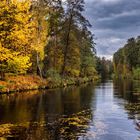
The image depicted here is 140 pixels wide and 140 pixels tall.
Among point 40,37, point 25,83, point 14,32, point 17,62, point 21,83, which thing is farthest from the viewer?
point 40,37

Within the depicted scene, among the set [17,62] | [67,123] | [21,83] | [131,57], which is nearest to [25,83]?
[21,83]

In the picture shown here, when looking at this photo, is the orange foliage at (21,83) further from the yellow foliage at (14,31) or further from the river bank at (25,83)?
the yellow foliage at (14,31)

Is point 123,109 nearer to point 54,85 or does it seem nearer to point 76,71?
point 54,85

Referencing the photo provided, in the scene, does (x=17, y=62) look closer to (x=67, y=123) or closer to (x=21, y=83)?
(x=21, y=83)

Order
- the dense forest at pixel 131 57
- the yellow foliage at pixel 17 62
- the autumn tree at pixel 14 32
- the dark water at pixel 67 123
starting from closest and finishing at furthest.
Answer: the dark water at pixel 67 123
the autumn tree at pixel 14 32
the yellow foliage at pixel 17 62
the dense forest at pixel 131 57

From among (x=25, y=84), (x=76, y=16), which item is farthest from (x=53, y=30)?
(x=25, y=84)

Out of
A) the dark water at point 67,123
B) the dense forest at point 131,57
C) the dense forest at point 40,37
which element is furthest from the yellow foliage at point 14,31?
the dense forest at point 131,57

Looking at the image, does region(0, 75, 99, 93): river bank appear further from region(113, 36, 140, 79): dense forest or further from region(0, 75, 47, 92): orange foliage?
region(113, 36, 140, 79): dense forest

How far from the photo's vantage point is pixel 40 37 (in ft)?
181

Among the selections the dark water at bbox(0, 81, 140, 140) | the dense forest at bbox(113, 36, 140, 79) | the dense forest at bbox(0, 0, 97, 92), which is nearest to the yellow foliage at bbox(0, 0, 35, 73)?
the dense forest at bbox(0, 0, 97, 92)

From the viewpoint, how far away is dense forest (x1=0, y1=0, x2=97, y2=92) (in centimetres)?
3853

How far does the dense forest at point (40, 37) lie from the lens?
38531mm

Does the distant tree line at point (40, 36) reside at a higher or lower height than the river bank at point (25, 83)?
higher

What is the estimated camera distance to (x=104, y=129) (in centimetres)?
1850
